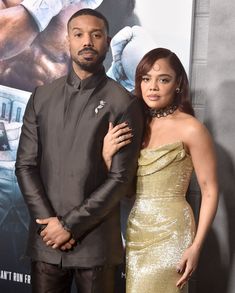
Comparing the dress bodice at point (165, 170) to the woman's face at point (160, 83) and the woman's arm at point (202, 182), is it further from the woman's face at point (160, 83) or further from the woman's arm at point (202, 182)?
the woman's face at point (160, 83)

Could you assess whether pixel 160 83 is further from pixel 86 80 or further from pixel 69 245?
pixel 69 245

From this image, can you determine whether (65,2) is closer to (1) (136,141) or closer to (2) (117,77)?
(2) (117,77)

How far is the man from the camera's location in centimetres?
154

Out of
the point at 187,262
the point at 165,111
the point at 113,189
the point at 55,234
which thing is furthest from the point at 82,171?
the point at 187,262

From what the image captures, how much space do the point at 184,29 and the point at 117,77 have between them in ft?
1.08

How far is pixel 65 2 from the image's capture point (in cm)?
204

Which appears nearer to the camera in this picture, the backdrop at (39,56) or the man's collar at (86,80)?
the man's collar at (86,80)

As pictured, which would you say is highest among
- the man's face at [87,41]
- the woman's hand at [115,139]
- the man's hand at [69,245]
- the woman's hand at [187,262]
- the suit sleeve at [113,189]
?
the man's face at [87,41]

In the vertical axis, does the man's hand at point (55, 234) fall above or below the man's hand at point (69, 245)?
above

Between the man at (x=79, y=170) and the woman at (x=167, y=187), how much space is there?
5cm

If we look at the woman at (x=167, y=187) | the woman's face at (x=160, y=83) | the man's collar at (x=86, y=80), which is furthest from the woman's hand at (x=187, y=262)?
the man's collar at (x=86, y=80)

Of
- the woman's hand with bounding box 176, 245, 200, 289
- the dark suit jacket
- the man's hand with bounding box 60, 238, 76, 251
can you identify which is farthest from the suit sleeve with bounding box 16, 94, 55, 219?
the woman's hand with bounding box 176, 245, 200, 289

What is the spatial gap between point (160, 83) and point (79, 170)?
0.38 meters

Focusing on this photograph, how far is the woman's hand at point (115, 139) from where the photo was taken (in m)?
1.54
